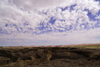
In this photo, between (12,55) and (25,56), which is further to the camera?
(12,55)

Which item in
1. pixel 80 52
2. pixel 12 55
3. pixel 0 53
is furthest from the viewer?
pixel 0 53

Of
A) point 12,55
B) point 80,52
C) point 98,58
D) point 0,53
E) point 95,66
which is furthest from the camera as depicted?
point 0,53

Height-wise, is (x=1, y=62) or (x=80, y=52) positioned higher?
(x=80, y=52)

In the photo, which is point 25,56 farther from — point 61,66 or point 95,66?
point 95,66

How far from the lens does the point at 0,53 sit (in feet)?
35.2

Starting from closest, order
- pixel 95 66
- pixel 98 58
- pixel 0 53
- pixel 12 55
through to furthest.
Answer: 1. pixel 95 66
2. pixel 98 58
3. pixel 12 55
4. pixel 0 53

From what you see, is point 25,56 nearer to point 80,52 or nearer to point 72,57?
point 72,57

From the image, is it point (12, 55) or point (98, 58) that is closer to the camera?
point (98, 58)

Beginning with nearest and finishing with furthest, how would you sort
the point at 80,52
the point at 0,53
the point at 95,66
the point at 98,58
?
the point at 95,66, the point at 98,58, the point at 80,52, the point at 0,53

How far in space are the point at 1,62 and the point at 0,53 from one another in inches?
162

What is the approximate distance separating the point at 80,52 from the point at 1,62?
943 cm

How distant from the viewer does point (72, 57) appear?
7668 millimetres

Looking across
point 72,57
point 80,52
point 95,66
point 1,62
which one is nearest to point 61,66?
point 95,66

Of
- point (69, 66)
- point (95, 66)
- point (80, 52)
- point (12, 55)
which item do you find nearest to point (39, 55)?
point (12, 55)
